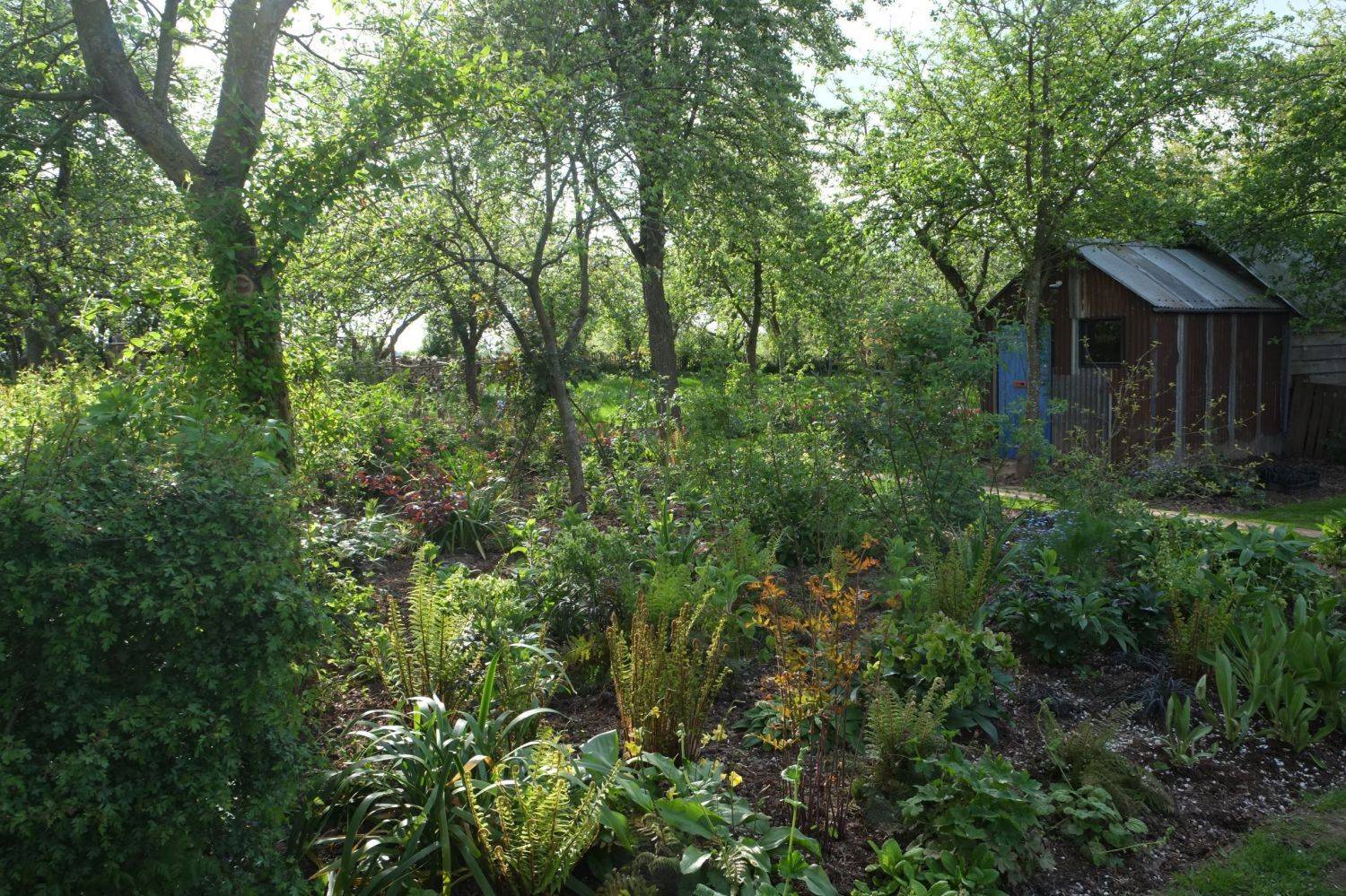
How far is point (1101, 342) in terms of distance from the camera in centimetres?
1426

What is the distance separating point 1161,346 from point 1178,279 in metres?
1.71

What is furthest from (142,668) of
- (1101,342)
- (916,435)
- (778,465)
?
(1101,342)

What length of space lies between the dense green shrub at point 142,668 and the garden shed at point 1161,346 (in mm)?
12122

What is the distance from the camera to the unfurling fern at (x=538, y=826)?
2.88 m

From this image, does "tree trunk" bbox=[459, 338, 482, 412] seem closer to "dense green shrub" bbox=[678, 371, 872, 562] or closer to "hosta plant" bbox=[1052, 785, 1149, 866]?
"dense green shrub" bbox=[678, 371, 872, 562]

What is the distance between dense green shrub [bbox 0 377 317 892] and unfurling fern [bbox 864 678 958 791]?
2.10m

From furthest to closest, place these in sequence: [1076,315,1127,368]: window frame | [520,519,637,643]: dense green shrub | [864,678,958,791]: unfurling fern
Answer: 1. [1076,315,1127,368]: window frame
2. [520,519,637,643]: dense green shrub
3. [864,678,958,791]: unfurling fern

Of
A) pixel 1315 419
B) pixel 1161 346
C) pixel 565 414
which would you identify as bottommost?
pixel 1315 419

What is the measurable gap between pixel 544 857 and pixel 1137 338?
43.9 feet

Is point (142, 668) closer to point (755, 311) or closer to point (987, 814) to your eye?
point (987, 814)

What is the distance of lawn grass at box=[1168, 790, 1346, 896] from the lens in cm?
326

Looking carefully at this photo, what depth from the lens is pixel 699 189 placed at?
11.9 metres

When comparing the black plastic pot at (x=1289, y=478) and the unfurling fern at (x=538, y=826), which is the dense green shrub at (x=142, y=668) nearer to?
the unfurling fern at (x=538, y=826)

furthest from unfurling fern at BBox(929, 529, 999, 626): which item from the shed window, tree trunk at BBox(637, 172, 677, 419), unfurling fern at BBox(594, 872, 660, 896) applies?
the shed window
